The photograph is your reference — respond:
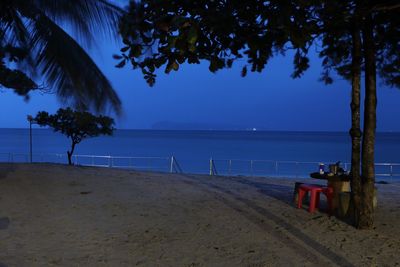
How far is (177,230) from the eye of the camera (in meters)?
6.44

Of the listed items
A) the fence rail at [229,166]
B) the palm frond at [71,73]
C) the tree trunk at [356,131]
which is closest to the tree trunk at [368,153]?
the tree trunk at [356,131]

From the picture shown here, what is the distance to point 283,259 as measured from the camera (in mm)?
5098

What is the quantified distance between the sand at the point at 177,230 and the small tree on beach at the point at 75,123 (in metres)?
10.2

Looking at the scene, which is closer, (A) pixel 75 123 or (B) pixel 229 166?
(B) pixel 229 166

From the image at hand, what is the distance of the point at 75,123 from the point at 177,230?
15235 millimetres

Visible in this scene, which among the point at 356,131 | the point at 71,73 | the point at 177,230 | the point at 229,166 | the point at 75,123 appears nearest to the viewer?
the point at 177,230

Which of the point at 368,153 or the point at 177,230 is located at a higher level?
the point at 368,153

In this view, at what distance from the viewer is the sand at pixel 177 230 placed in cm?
514

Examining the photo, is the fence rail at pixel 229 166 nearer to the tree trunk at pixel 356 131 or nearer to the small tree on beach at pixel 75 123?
the small tree on beach at pixel 75 123

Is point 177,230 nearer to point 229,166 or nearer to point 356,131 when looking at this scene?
point 356,131

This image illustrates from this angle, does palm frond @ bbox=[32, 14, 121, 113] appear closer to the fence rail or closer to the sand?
the sand

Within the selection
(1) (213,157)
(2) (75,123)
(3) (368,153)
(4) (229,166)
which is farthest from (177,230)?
(1) (213,157)

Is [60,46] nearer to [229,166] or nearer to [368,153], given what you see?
[368,153]

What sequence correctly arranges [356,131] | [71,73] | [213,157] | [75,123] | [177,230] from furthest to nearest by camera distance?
[213,157]
[75,123]
[71,73]
[356,131]
[177,230]
